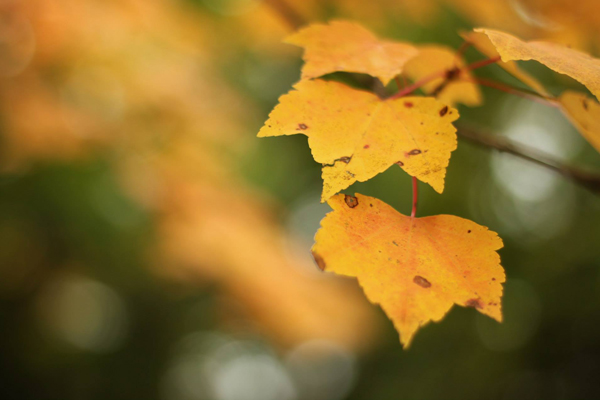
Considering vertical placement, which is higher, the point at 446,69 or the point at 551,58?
the point at 551,58

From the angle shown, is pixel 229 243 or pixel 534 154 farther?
pixel 229 243

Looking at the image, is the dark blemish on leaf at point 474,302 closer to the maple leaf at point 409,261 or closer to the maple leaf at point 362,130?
the maple leaf at point 409,261

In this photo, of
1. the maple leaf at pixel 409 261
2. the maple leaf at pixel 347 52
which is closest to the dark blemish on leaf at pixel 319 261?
the maple leaf at pixel 409 261

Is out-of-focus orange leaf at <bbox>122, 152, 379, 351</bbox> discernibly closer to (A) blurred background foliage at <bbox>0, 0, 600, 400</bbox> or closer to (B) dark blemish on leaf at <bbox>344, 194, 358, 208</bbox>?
(A) blurred background foliage at <bbox>0, 0, 600, 400</bbox>

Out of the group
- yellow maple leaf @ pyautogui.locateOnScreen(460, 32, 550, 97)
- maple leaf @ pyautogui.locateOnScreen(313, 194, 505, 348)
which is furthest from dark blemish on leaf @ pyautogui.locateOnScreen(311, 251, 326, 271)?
yellow maple leaf @ pyautogui.locateOnScreen(460, 32, 550, 97)

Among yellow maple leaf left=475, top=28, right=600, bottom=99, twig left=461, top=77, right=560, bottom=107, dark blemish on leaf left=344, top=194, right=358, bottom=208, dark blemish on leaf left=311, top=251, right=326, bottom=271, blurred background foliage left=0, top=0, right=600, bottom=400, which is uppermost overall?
yellow maple leaf left=475, top=28, right=600, bottom=99

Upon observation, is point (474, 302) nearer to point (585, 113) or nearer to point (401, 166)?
point (401, 166)

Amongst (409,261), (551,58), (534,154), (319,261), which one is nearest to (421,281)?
(409,261)

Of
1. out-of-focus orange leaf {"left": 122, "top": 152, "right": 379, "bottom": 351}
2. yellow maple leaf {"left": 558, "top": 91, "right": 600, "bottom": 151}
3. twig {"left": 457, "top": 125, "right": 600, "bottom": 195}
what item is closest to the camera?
yellow maple leaf {"left": 558, "top": 91, "right": 600, "bottom": 151}

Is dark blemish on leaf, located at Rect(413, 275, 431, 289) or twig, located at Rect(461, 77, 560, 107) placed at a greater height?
twig, located at Rect(461, 77, 560, 107)
